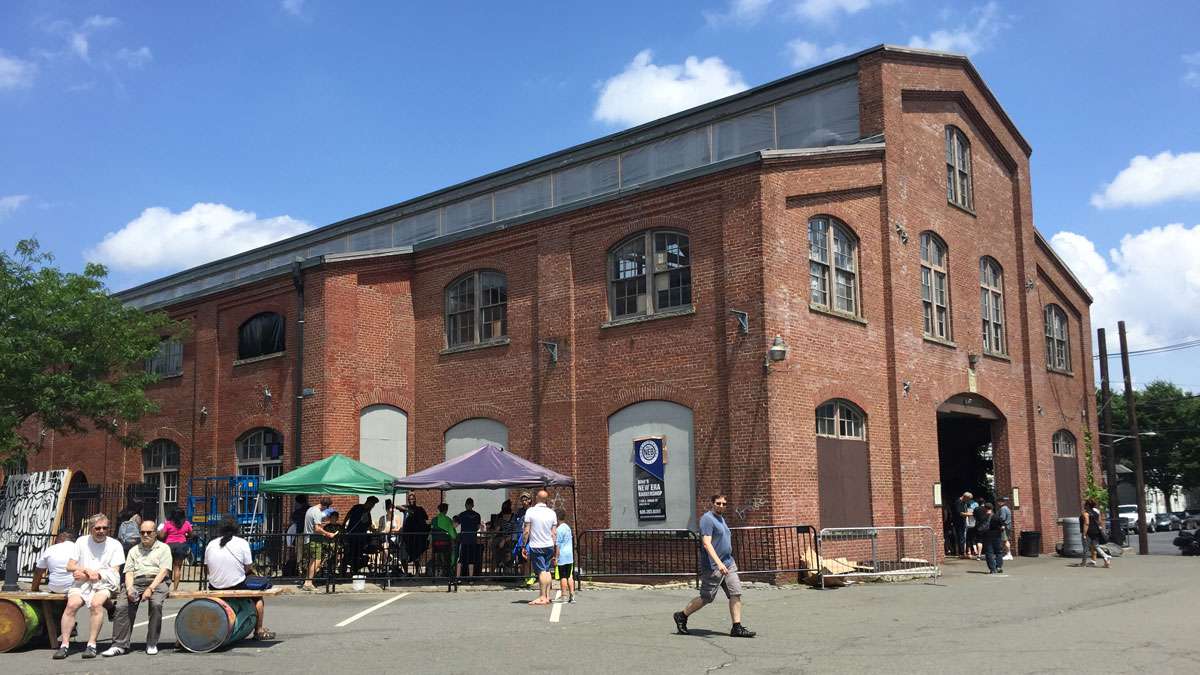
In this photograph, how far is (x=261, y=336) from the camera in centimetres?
2730

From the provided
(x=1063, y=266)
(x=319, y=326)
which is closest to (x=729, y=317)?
(x=319, y=326)

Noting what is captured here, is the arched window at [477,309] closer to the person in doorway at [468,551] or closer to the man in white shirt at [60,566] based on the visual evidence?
the person in doorway at [468,551]

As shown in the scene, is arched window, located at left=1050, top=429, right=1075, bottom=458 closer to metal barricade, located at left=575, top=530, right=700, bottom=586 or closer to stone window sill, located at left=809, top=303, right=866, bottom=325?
stone window sill, located at left=809, top=303, right=866, bottom=325

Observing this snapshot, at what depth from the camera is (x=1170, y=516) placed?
59.9m

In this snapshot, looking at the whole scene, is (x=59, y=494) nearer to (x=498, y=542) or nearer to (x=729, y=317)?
(x=498, y=542)

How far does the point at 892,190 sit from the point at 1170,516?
156 feet

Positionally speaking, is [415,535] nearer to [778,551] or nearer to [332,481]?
[332,481]

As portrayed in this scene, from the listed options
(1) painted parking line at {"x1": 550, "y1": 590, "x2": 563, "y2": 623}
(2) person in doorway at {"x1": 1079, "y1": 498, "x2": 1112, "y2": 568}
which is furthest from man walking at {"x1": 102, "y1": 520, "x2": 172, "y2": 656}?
(2) person in doorway at {"x1": 1079, "y1": 498, "x2": 1112, "y2": 568}

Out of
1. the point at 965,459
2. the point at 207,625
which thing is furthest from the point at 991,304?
the point at 207,625

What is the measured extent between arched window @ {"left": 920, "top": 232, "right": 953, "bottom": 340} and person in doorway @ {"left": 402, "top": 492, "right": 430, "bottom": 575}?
38.1 feet

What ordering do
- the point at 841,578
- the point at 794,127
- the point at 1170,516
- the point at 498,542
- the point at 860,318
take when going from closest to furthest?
the point at 841,578
the point at 498,542
the point at 860,318
the point at 794,127
the point at 1170,516

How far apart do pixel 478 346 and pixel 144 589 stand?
13228 mm

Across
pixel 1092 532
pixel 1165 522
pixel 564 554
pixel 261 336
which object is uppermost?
pixel 261 336

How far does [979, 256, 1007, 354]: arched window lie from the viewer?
1030 inches
